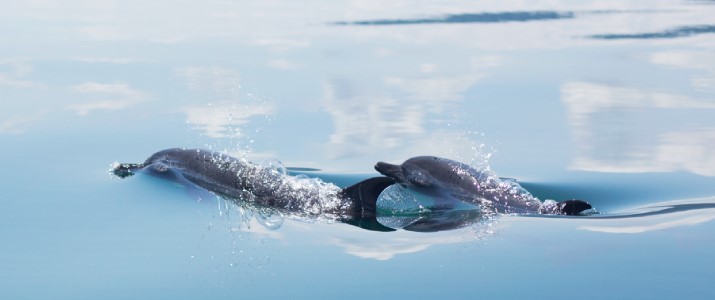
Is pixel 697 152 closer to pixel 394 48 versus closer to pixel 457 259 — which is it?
pixel 457 259

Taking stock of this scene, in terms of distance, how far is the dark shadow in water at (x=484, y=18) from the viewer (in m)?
37.2

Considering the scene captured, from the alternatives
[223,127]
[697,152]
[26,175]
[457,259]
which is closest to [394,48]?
[223,127]

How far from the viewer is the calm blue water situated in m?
10.9

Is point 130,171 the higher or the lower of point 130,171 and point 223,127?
the lower

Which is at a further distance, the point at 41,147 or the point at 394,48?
the point at 394,48

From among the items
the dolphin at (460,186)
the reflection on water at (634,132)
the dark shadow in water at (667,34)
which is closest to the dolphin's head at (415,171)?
the dolphin at (460,186)

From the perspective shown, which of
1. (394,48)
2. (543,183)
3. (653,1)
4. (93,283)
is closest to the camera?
(93,283)

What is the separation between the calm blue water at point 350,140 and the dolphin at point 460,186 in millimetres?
481

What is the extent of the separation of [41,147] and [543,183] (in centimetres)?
770

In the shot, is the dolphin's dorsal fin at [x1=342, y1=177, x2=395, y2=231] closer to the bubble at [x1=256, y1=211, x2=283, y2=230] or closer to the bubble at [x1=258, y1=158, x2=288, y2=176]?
the bubble at [x1=256, y1=211, x2=283, y2=230]

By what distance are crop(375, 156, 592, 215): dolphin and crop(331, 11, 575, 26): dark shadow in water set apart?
22.8 m

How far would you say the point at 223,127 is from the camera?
1933 centimetres

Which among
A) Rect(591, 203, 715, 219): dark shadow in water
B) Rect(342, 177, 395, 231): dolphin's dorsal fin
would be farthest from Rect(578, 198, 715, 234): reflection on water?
Rect(342, 177, 395, 231): dolphin's dorsal fin

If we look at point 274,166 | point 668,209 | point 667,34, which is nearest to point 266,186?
point 274,166
